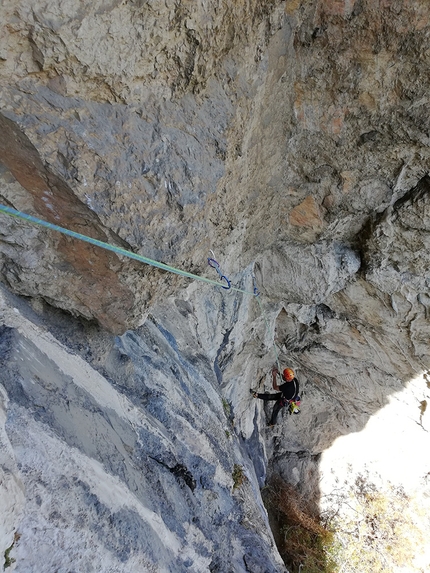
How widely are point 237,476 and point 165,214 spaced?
115 inches

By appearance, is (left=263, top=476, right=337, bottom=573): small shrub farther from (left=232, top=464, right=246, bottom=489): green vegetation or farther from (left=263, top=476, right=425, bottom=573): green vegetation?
(left=232, top=464, right=246, bottom=489): green vegetation

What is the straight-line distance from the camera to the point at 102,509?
175 centimetres

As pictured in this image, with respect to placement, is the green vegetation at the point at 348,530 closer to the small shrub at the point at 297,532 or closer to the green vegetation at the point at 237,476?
the small shrub at the point at 297,532

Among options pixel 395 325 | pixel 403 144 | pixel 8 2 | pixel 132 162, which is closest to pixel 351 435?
pixel 395 325

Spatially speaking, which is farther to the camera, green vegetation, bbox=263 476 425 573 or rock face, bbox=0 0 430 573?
green vegetation, bbox=263 476 425 573

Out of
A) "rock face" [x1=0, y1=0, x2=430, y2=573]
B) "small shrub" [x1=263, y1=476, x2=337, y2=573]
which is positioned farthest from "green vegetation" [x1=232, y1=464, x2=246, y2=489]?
"small shrub" [x1=263, y1=476, x2=337, y2=573]

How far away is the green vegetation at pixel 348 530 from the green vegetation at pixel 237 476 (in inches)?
168

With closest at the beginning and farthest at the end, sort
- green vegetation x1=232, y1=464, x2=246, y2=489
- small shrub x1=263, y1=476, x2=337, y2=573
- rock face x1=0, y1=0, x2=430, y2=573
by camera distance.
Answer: rock face x1=0, y1=0, x2=430, y2=573
green vegetation x1=232, y1=464, x2=246, y2=489
small shrub x1=263, y1=476, x2=337, y2=573

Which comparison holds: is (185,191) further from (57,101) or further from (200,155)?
(57,101)

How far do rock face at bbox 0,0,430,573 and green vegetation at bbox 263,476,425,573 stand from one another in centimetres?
432

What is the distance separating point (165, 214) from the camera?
1967 millimetres

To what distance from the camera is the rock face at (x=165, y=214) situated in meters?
1.52

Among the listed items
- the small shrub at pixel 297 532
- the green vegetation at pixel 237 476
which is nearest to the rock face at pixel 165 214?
the green vegetation at pixel 237 476

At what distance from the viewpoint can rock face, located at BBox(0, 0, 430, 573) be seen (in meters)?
1.52
